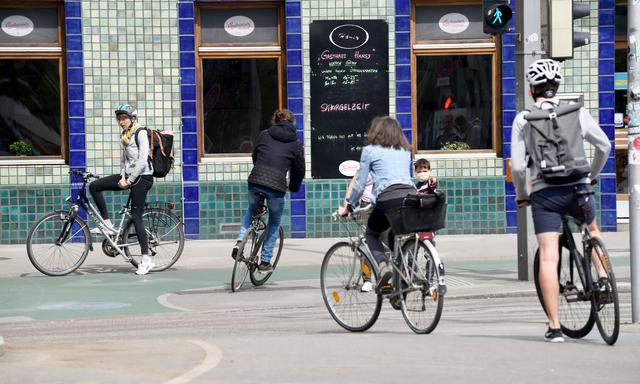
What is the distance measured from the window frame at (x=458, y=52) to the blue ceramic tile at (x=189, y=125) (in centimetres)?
288

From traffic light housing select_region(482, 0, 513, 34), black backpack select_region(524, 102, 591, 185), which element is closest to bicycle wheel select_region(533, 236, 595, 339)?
black backpack select_region(524, 102, 591, 185)

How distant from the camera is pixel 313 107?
17.4m

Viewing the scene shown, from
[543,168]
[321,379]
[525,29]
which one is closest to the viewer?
[321,379]

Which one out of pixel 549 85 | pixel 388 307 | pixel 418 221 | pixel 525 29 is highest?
pixel 525 29

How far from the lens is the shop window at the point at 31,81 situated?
56.8ft

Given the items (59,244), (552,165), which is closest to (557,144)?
(552,165)

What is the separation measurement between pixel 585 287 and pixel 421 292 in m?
1.13

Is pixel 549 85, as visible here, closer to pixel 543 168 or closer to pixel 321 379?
pixel 543 168

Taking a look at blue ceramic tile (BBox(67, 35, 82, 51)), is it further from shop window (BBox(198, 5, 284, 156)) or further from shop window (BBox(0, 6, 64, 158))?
shop window (BBox(198, 5, 284, 156))

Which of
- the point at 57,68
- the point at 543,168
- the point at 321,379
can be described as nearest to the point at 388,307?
the point at 543,168

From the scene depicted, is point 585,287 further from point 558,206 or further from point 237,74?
point 237,74

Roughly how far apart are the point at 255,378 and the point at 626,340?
252 cm

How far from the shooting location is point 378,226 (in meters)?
8.95

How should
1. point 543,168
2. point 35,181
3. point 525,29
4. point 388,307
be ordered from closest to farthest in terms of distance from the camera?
point 543,168
point 388,307
point 525,29
point 35,181
